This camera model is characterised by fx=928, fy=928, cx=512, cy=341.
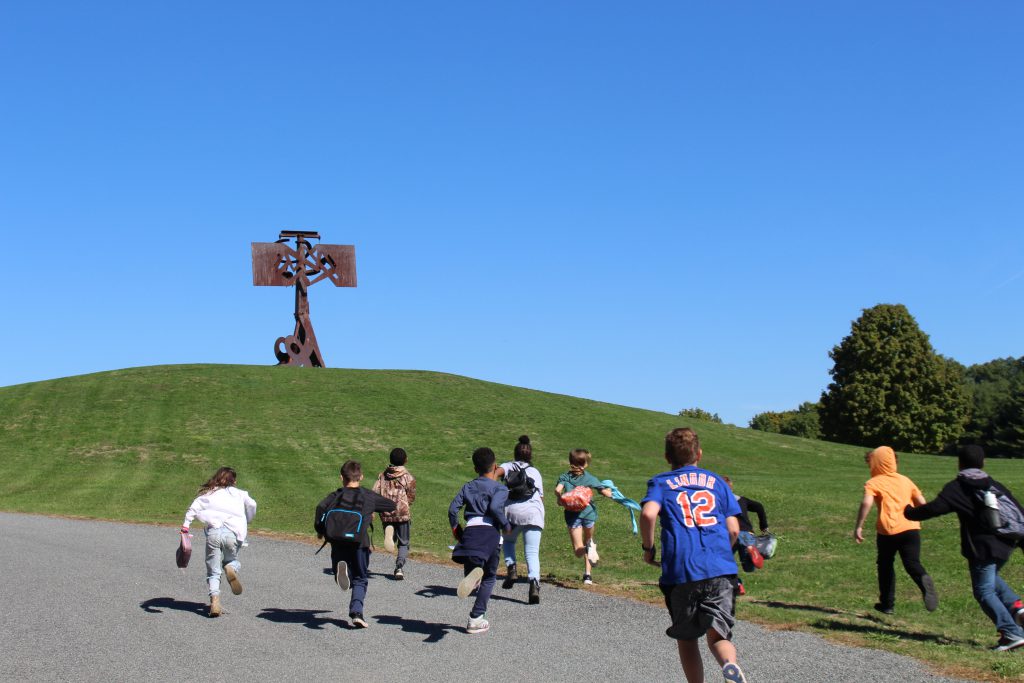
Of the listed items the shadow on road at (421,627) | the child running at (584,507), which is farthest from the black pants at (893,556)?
the shadow on road at (421,627)

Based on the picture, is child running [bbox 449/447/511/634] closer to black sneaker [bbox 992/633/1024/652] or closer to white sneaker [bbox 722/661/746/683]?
white sneaker [bbox 722/661/746/683]

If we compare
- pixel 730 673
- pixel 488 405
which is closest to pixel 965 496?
pixel 730 673

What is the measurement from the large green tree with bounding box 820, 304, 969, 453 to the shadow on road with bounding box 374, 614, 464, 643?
6613 centimetres

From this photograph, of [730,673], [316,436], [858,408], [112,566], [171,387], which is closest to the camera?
[730,673]

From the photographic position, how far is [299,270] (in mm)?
60188

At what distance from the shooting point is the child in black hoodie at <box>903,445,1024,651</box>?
904 cm

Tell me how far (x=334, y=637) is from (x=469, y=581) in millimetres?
1537

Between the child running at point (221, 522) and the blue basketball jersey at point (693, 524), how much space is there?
6055 millimetres

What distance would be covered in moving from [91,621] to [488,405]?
45.8 meters

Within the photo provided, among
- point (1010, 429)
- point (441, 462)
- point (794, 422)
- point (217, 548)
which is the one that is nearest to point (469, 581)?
point (217, 548)

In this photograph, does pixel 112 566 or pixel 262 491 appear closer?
pixel 112 566

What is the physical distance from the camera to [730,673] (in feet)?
20.5

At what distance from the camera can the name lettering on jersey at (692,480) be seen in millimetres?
6746

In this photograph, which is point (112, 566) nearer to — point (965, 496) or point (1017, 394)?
point (965, 496)
